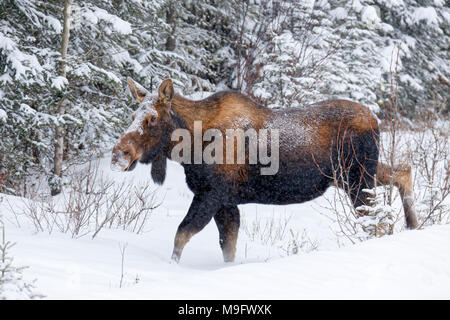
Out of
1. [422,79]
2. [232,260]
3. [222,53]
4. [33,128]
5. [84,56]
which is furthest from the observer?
[422,79]

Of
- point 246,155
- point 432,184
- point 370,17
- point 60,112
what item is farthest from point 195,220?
point 370,17

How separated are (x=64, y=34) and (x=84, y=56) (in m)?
0.57

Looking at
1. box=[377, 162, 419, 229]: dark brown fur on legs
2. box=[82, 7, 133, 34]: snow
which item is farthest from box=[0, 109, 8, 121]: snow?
box=[377, 162, 419, 229]: dark brown fur on legs

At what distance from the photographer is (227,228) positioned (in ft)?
16.6

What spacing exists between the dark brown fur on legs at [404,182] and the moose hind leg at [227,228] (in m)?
1.80

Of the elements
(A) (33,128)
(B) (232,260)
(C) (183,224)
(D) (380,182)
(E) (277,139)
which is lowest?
(B) (232,260)

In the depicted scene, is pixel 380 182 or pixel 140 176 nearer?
pixel 380 182

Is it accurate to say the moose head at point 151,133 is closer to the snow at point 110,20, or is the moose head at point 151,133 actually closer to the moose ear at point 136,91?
the moose ear at point 136,91

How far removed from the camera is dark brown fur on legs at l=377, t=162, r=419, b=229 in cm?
523

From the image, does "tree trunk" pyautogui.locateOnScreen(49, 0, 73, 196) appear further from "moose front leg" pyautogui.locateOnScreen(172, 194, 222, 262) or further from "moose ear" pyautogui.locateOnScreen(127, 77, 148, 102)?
"moose front leg" pyautogui.locateOnScreen(172, 194, 222, 262)

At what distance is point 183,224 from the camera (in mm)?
4547

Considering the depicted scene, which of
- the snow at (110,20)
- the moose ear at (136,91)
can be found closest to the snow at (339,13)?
the snow at (110,20)

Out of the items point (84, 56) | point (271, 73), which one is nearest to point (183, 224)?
point (84, 56)
